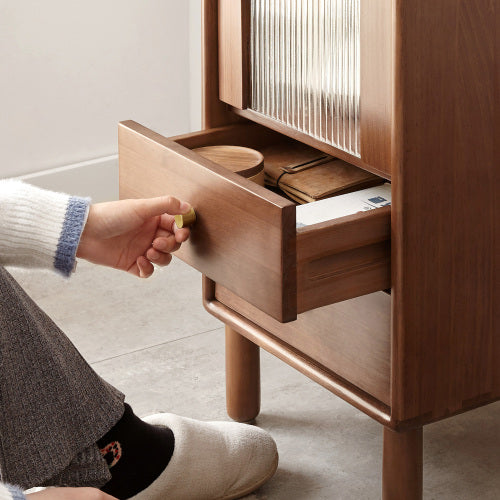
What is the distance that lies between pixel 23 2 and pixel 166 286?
2.21 feet

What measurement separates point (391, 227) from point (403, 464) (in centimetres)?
31

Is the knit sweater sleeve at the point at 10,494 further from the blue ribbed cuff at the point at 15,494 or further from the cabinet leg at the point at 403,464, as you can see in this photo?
the cabinet leg at the point at 403,464

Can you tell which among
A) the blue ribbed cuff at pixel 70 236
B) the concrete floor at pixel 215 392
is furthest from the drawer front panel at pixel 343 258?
the concrete floor at pixel 215 392

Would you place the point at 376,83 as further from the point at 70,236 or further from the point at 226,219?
the point at 70,236

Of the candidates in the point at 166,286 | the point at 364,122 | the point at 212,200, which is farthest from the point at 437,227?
the point at 166,286

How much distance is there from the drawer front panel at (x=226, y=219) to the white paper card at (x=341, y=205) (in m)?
0.09

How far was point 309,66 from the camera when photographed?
3.75ft

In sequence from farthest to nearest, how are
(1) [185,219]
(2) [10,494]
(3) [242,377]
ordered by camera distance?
(3) [242,377]
(1) [185,219]
(2) [10,494]

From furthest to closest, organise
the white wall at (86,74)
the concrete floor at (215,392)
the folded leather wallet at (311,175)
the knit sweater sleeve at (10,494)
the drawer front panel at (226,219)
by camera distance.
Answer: the white wall at (86,74)
the concrete floor at (215,392)
the folded leather wallet at (311,175)
the drawer front panel at (226,219)
the knit sweater sleeve at (10,494)

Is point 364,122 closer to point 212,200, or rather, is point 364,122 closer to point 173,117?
point 212,200

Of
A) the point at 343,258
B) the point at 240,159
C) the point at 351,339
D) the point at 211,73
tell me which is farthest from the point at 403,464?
the point at 211,73

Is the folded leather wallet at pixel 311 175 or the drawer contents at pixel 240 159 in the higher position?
the drawer contents at pixel 240 159

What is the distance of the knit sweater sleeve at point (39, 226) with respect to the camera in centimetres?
111

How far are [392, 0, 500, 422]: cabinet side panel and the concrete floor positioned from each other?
10.1 inches
